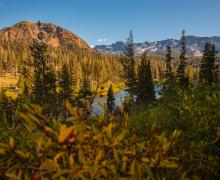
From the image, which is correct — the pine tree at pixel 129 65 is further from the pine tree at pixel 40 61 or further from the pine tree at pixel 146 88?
the pine tree at pixel 40 61

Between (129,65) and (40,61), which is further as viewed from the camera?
(129,65)

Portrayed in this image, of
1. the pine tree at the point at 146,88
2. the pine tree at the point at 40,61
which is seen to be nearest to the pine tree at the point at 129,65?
the pine tree at the point at 146,88

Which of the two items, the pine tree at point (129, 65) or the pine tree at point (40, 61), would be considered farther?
the pine tree at point (129, 65)

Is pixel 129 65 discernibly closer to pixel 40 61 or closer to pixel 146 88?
pixel 146 88

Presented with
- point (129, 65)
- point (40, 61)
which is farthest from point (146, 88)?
point (40, 61)

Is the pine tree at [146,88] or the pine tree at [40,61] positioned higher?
the pine tree at [40,61]

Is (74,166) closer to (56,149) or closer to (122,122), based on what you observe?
(56,149)

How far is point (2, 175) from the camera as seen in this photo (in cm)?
300

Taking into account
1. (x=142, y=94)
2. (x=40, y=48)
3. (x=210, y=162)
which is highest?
(x=40, y=48)

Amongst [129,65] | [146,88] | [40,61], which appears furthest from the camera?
[129,65]

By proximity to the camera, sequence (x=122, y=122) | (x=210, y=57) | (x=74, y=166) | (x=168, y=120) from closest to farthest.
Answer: (x=74, y=166)
(x=122, y=122)
(x=168, y=120)
(x=210, y=57)

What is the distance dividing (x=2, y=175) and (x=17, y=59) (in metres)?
202

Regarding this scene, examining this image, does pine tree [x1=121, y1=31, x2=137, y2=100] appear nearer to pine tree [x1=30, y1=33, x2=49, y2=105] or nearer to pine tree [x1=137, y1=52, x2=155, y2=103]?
pine tree [x1=137, y1=52, x2=155, y2=103]

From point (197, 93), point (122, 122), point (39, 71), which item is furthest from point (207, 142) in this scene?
point (39, 71)
